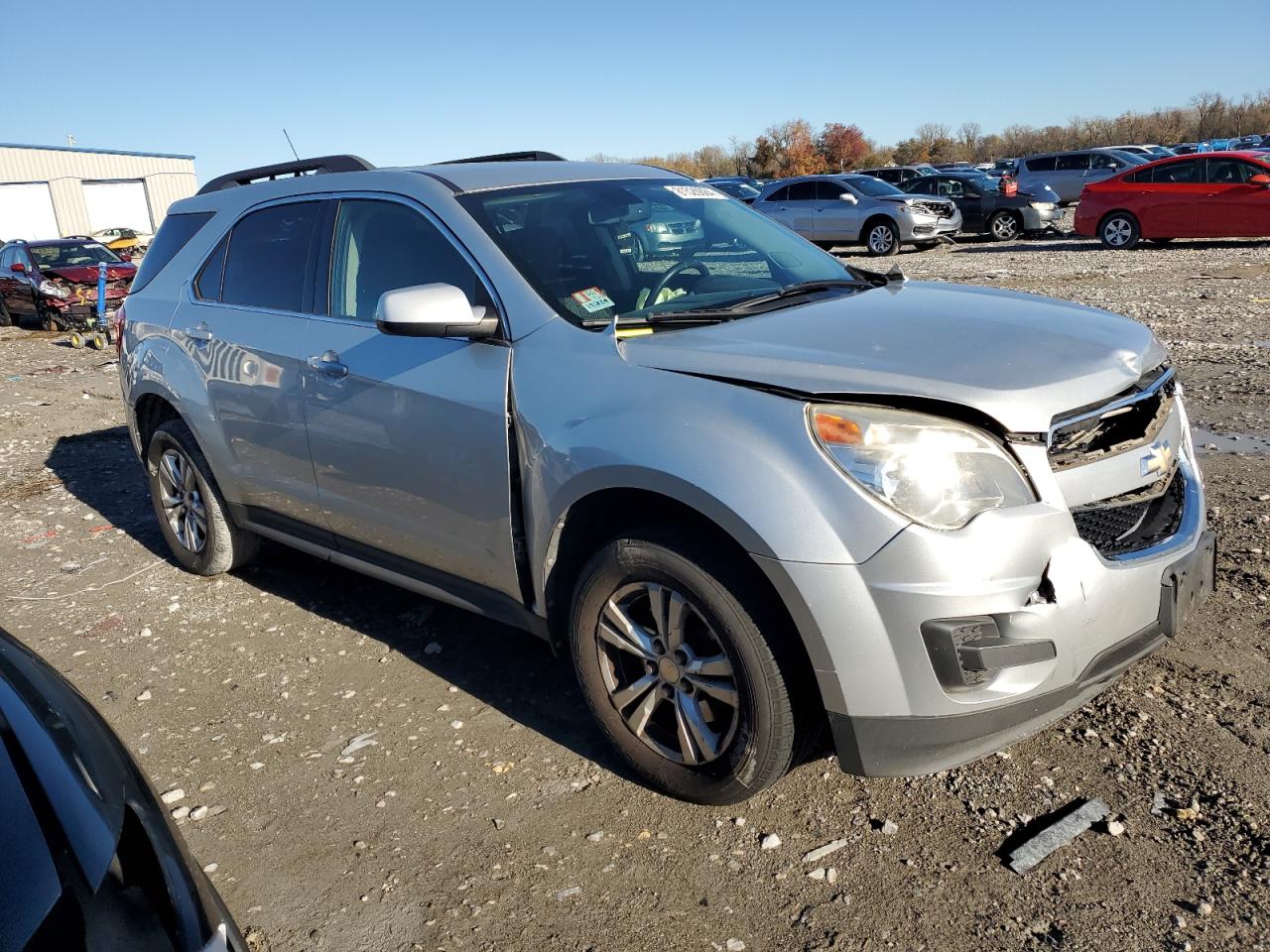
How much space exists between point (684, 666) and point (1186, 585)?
54.5 inches

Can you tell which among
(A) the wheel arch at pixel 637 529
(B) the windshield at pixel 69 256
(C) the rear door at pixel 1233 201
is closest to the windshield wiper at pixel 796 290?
(A) the wheel arch at pixel 637 529

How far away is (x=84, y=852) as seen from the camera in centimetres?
165

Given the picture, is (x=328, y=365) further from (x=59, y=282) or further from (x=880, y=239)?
(x=880, y=239)

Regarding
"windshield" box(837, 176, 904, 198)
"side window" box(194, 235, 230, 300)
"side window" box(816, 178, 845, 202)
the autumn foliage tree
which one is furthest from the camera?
the autumn foliage tree

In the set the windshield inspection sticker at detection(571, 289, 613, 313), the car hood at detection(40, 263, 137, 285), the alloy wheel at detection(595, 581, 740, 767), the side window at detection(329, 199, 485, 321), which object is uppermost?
the car hood at detection(40, 263, 137, 285)

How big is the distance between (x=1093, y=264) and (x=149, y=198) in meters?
60.3

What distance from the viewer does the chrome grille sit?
267 cm

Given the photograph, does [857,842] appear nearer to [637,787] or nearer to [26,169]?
[637,787]

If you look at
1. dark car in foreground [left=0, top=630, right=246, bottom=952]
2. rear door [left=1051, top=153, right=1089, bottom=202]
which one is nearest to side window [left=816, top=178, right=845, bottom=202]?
rear door [left=1051, top=153, right=1089, bottom=202]

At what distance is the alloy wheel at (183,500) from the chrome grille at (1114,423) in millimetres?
3983

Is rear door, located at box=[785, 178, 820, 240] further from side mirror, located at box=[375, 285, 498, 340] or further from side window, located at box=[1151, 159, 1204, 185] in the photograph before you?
side mirror, located at box=[375, 285, 498, 340]

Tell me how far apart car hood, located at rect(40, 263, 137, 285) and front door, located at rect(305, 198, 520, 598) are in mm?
16591

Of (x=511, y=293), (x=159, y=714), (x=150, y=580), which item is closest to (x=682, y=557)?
(x=511, y=293)

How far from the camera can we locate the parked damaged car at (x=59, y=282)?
18.3m
